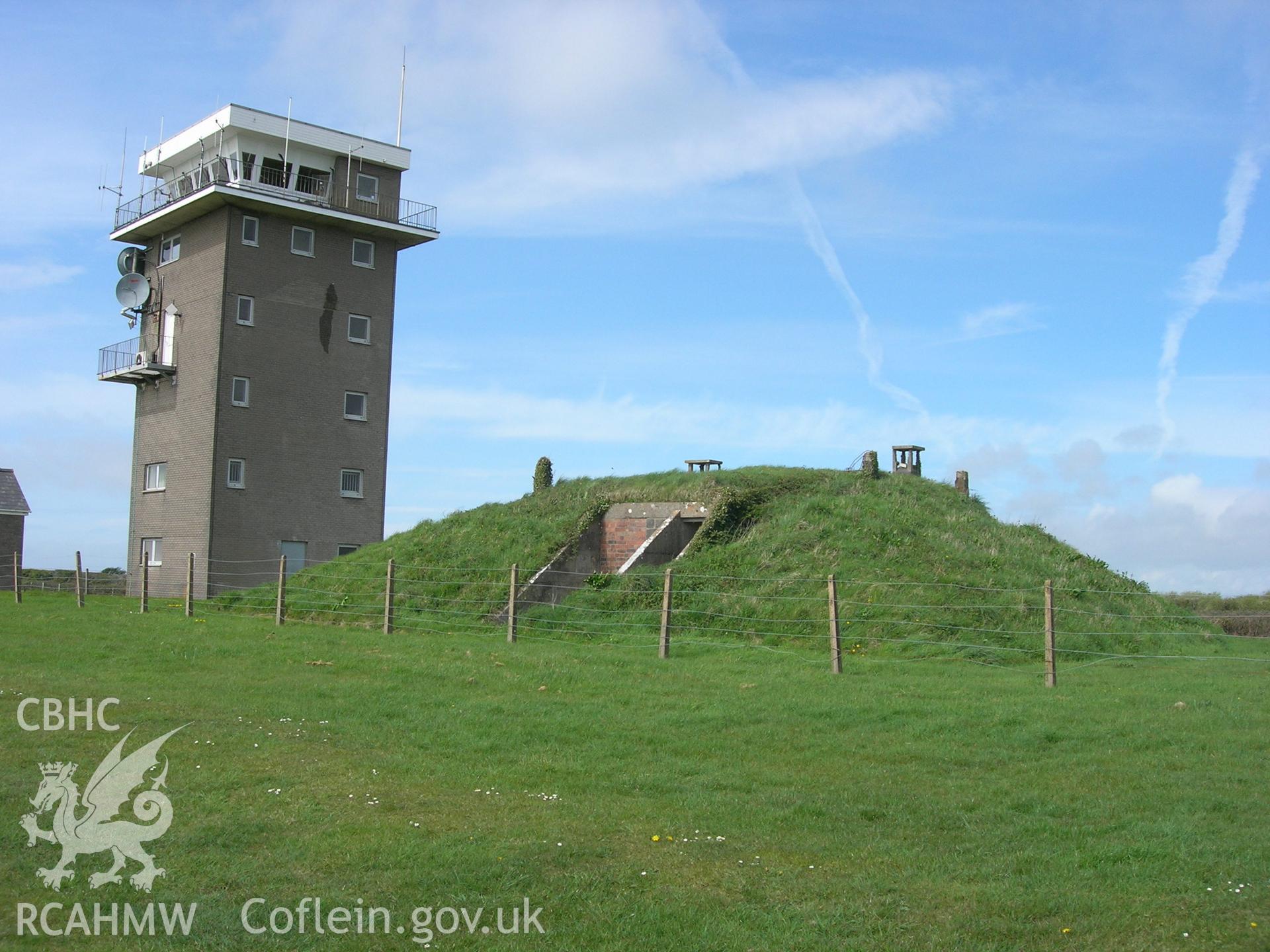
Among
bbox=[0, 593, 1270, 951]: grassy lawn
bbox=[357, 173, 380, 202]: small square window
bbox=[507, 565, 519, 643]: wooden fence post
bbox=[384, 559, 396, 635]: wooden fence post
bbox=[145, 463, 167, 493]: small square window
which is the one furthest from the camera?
bbox=[357, 173, 380, 202]: small square window

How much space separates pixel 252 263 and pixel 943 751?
31.3 metres

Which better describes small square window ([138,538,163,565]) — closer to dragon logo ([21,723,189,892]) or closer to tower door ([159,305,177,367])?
tower door ([159,305,177,367])

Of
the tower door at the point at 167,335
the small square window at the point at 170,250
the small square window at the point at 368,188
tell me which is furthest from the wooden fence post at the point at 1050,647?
A: the small square window at the point at 170,250

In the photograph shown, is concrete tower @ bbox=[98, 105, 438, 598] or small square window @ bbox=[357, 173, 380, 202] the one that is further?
small square window @ bbox=[357, 173, 380, 202]

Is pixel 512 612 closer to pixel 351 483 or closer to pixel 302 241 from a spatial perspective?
pixel 351 483

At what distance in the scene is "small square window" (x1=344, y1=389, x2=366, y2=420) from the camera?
1499 inches

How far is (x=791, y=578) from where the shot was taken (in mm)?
19656

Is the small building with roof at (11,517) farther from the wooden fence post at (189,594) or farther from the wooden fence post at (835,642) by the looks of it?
the wooden fence post at (835,642)

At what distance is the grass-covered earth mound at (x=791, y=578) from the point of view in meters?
18.3

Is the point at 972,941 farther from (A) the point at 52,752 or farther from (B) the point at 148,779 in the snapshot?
(A) the point at 52,752

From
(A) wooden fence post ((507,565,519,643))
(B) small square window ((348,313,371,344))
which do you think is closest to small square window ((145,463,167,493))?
(B) small square window ((348,313,371,344))

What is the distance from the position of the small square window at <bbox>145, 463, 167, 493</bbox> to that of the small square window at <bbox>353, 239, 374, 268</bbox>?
945 centimetres

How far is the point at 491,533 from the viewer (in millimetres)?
25422

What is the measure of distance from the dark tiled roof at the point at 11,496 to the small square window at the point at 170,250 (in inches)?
499
